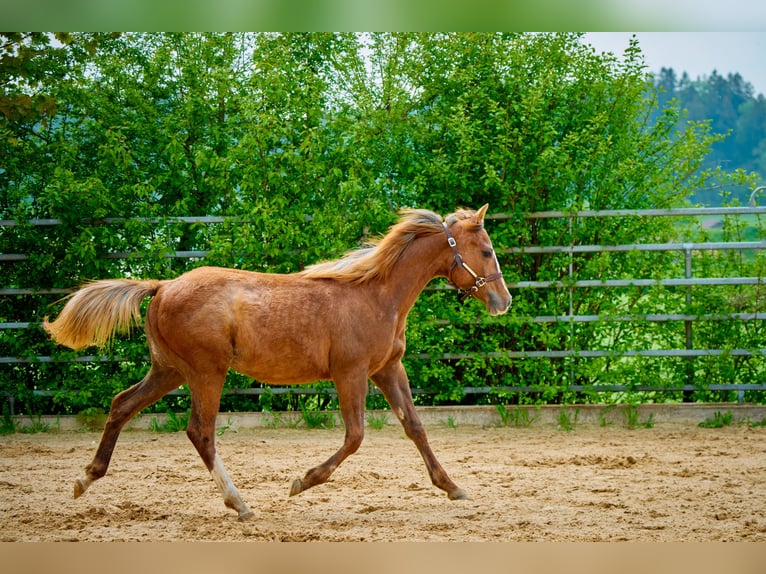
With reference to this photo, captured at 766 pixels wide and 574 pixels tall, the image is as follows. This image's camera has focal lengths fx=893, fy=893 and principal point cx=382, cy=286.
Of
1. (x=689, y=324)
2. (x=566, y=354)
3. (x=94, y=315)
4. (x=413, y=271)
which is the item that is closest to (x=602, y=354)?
(x=566, y=354)

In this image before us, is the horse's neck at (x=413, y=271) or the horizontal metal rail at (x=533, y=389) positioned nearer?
the horse's neck at (x=413, y=271)

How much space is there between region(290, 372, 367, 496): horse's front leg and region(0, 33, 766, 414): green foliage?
2.94 meters

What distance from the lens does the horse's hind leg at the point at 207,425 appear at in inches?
187

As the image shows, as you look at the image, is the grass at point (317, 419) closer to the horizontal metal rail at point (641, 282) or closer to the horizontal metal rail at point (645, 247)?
the horizontal metal rail at point (641, 282)

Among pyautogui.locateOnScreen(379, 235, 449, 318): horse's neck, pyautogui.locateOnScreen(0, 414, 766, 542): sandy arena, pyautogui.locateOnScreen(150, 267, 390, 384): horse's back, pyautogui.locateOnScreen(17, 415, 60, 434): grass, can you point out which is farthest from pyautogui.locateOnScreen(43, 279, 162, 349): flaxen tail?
pyautogui.locateOnScreen(17, 415, 60, 434): grass

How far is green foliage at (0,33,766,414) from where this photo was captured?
→ 8.03 meters

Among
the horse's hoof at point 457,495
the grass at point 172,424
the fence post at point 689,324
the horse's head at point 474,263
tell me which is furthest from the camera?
the fence post at point 689,324

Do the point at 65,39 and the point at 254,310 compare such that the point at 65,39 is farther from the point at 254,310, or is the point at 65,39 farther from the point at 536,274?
the point at 536,274

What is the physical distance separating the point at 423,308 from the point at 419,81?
2167 mm

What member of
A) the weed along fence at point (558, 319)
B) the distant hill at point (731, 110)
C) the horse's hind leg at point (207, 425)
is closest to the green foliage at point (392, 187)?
the weed along fence at point (558, 319)

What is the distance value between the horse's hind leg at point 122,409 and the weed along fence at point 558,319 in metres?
2.93

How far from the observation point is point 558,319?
8.04 m

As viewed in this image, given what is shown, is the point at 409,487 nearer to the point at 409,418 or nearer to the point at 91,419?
the point at 409,418
